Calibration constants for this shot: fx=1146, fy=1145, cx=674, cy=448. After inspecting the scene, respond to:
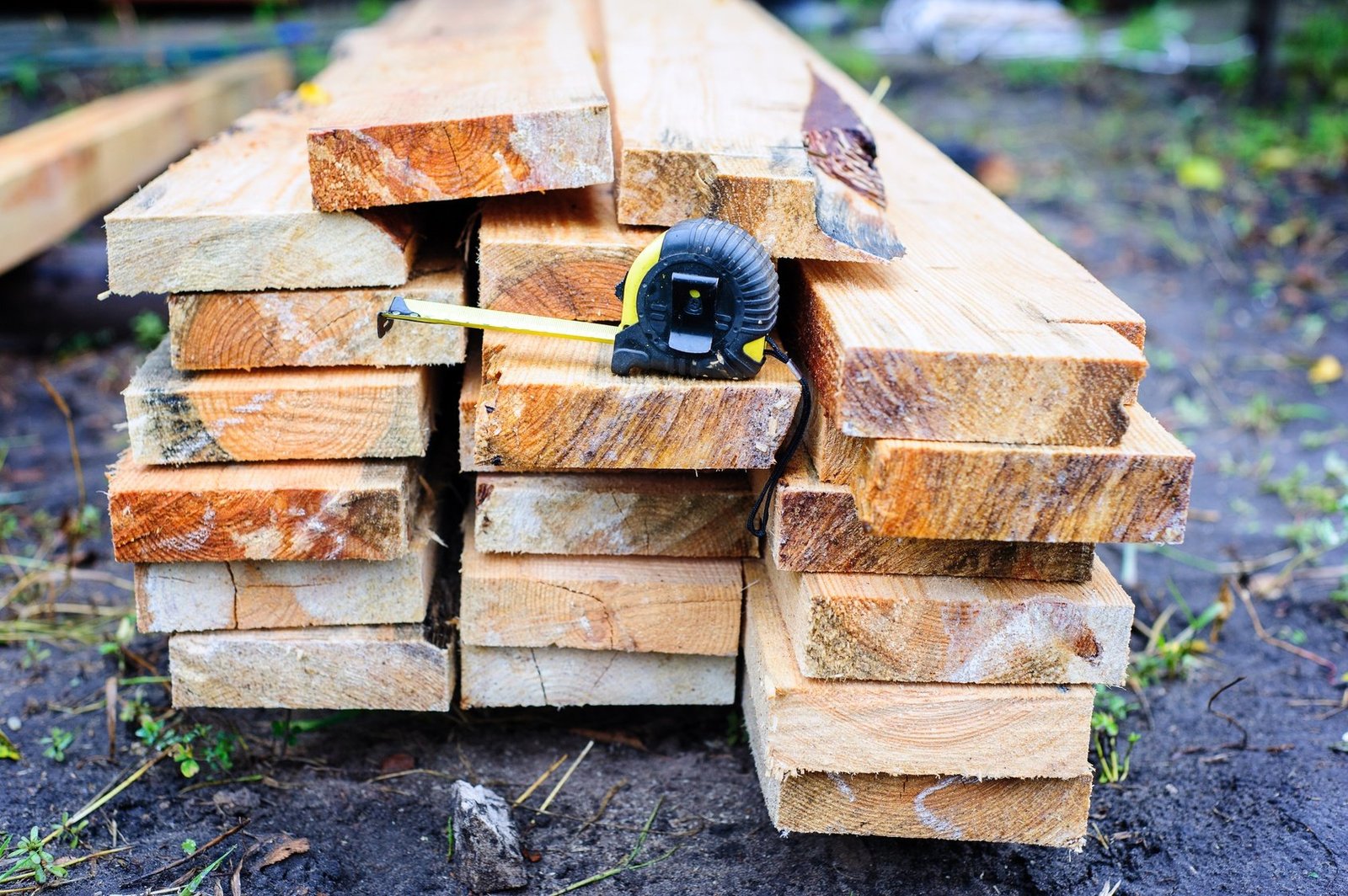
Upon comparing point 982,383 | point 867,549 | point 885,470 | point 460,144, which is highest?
point 460,144

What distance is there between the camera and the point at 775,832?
2.29 metres

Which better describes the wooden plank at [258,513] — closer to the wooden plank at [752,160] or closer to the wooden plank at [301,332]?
the wooden plank at [301,332]

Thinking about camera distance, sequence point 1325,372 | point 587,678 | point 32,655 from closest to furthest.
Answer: point 587,678 < point 32,655 < point 1325,372

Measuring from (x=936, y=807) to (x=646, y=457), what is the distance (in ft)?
2.72

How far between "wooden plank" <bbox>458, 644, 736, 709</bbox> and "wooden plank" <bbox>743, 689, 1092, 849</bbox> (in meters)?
0.41

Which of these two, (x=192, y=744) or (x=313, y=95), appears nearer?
(x=192, y=744)

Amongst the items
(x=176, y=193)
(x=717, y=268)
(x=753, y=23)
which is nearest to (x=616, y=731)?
(x=717, y=268)

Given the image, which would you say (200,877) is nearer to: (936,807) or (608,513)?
(608,513)

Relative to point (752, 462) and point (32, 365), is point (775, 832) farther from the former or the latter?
point (32, 365)

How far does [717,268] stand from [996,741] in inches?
37.4

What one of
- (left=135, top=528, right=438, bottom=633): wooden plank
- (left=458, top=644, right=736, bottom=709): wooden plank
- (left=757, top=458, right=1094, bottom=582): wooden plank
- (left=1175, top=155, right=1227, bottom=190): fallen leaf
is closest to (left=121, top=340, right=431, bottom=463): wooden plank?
(left=135, top=528, right=438, bottom=633): wooden plank

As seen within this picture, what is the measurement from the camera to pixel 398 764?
2.53m

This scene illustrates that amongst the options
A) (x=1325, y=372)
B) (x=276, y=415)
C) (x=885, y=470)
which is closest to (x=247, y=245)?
(x=276, y=415)

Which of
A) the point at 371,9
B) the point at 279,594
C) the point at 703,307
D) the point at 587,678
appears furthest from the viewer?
the point at 371,9
